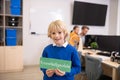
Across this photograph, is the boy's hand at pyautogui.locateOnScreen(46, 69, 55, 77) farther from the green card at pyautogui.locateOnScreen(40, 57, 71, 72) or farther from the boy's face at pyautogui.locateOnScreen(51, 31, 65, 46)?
the boy's face at pyautogui.locateOnScreen(51, 31, 65, 46)

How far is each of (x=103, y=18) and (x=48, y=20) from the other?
6.92ft

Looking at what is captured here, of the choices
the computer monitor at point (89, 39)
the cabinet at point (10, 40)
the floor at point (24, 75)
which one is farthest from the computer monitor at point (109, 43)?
the cabinet at point (10, 40)

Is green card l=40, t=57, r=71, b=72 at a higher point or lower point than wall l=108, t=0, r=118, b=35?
lower

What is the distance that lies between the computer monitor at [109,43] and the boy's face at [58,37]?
1987mm

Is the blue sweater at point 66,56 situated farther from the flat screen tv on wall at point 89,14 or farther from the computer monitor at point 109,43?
the flat screen tv on wall at point 89,14

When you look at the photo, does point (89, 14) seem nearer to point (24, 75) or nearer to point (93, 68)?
point (24, 75)

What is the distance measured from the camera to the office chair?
267 cm

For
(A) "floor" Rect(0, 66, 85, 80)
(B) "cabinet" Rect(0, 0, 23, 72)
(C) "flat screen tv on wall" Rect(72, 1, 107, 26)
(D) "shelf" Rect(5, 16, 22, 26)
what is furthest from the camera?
(C) "flat screen tv on wall" Rect(72, 1, 107, 26)

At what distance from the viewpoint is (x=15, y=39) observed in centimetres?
459

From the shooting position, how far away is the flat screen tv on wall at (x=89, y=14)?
18.8 ft

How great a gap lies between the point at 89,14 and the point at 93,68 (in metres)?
3.50

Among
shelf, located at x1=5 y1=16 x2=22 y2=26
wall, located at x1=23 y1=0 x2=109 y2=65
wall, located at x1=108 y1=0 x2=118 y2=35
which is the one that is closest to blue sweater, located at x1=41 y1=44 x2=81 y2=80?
shelf, located at x1=5 y1=16 x2=22 y2=26

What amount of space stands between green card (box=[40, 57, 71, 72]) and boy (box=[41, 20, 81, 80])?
0.05m

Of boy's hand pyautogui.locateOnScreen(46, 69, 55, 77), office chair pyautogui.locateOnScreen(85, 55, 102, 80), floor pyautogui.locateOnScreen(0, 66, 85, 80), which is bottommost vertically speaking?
floor pyautogui.locateOnScreen(0, 66, 85, 80)
